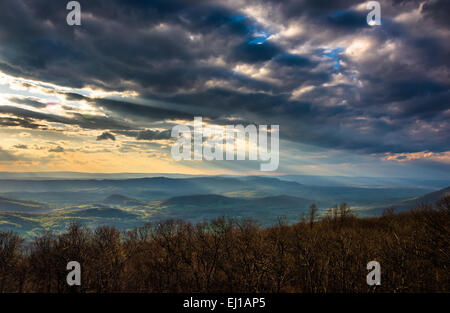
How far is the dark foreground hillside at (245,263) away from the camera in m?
42.9

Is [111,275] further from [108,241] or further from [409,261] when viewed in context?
[409,261]

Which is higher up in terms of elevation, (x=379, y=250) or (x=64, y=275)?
(x=379, y=250)

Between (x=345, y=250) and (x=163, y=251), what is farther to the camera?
(x=163, y=251)

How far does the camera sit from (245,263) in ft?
168

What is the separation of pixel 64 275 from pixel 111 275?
35.0 feet

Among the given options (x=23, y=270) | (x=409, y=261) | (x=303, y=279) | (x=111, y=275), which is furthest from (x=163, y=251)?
(x=409, y=261)

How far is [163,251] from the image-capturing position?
65.5m

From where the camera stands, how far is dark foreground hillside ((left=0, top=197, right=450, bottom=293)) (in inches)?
1690
